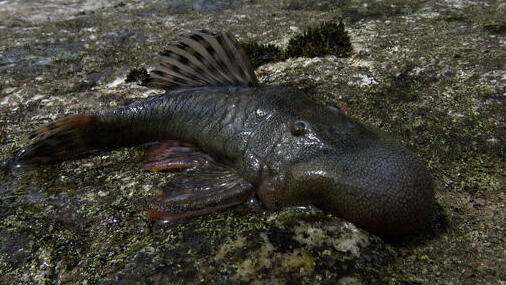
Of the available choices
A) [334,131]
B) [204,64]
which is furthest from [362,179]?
[204,64]

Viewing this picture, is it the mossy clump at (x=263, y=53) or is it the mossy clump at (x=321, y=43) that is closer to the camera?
the mossy clump at (x=321, y=43)

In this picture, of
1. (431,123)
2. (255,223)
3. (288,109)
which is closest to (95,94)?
(288,109)


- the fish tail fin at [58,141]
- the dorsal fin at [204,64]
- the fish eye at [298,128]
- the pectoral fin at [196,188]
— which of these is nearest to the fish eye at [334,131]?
the fish eye at [298,128]

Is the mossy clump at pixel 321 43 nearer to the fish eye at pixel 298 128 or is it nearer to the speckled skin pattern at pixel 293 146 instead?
the speckled skin pattern at pixel 293 146

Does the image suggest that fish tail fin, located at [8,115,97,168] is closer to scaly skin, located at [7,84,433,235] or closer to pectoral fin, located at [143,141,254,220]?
scaly skin, located at [7,84,433,235]

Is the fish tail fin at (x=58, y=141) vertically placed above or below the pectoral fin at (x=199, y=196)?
above

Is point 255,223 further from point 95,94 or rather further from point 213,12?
point 213,12

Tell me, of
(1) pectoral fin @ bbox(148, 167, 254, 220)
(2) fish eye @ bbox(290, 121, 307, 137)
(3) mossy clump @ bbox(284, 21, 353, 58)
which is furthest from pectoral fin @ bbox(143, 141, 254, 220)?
(3) mossy clump @ bbox(284, 21, 353, 58)

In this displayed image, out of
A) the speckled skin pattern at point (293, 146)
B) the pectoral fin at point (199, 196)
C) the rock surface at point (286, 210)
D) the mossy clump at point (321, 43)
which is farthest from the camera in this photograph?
the mossy clump at point (321, 43)

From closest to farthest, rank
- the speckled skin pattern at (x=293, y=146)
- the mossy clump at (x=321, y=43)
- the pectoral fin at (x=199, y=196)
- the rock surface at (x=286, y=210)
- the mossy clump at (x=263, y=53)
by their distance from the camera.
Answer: the rock surface at (x=286, y=210), the speckled skin pattern at (x=293, y=146), the pectoral fin at (x=199, y=196), the mossy clump at (x=321, y=43), the mossy clump at (x=263, y=53)
